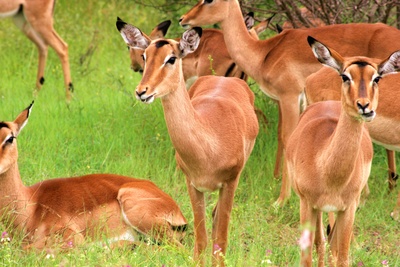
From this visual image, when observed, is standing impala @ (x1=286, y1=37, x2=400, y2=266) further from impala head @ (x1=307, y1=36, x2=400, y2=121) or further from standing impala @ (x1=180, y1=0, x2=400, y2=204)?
standing impala @ (x1=180, y1=0, x2=400, y2=204)

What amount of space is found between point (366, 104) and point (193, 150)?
1125 mm

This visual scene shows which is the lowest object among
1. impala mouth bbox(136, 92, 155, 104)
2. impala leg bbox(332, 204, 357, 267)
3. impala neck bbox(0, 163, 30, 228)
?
impala leg bbox(332, 204, 357, 267)

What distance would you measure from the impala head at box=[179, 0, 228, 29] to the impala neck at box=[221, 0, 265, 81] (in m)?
0.05

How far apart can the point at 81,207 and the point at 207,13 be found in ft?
8.17

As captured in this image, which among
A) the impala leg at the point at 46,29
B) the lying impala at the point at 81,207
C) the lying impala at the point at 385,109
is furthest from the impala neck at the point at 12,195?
the impala leg at the point at 46,29

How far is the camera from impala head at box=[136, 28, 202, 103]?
5.03 m

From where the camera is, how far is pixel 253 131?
6.09 meters

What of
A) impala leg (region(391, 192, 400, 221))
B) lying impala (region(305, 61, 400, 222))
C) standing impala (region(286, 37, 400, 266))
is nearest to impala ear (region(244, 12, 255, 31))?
lying impala (region(305, 61, 400, 222))

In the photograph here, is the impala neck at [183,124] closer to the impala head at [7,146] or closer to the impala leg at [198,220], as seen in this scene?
the impala leg at [198,220]

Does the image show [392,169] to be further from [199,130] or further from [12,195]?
[12,195]

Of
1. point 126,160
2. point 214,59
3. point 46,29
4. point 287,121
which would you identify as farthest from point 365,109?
point 46,29

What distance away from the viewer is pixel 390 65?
16.8ft

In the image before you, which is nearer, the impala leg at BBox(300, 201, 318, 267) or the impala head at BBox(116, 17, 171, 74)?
the impala leg at BBox(300, 201, 318, 267)

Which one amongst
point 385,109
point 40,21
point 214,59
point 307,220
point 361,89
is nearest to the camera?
point 361,89
